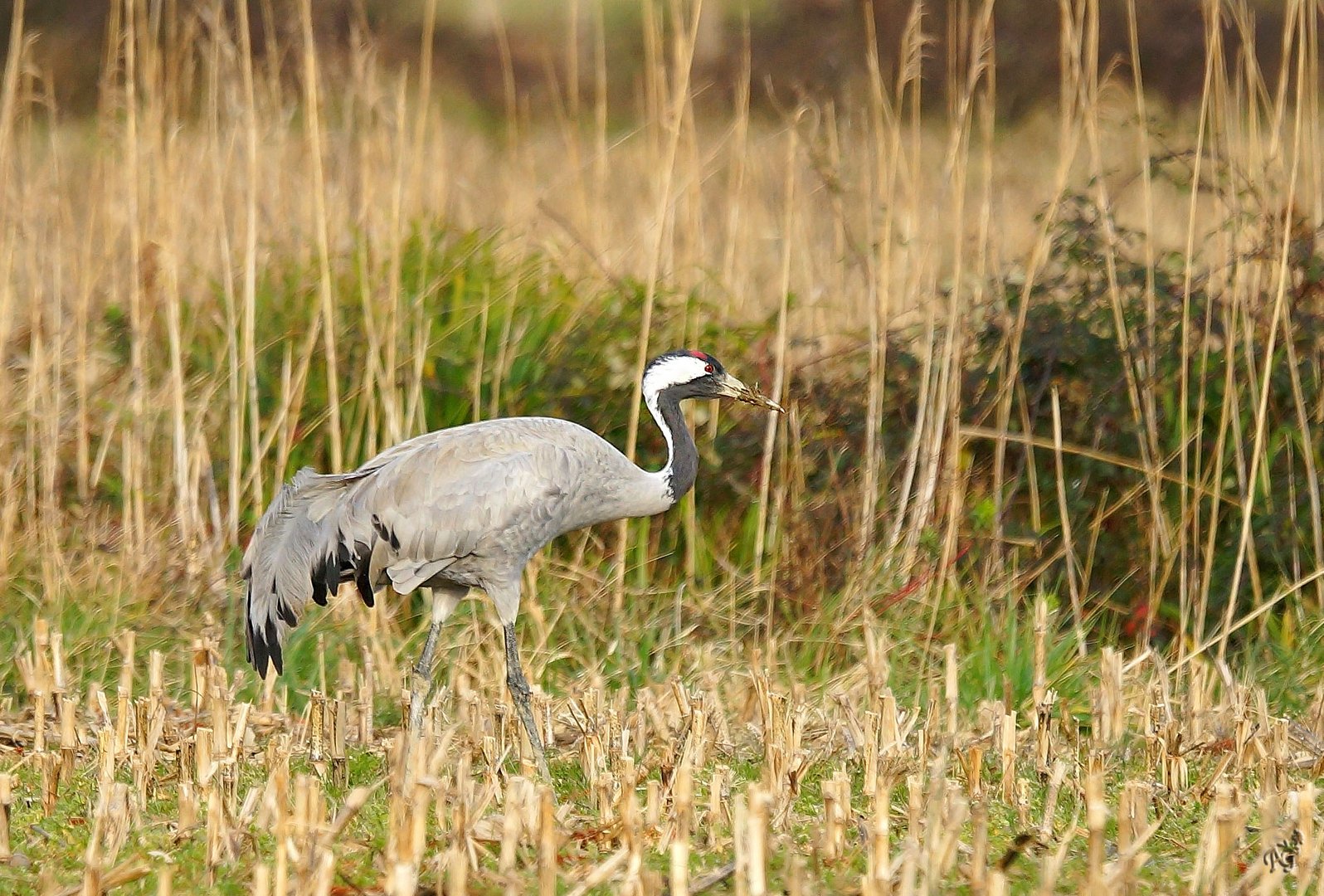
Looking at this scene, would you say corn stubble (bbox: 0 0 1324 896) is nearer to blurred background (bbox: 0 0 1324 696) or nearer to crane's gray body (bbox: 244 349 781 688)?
blurred background (bbox: 0 0 1324 696)

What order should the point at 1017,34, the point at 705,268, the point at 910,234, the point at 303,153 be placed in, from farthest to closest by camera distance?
the point at 1017,34, the point at 303,153, the point at 705,268, the point at 910,234

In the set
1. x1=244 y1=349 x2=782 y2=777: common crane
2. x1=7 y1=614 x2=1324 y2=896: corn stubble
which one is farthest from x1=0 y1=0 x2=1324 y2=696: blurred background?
x1=244 y1=349 x2=782 y2=777: common crane

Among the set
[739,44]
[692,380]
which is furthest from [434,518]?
[739,44]

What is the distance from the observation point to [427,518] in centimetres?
407

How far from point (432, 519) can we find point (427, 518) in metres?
0.01

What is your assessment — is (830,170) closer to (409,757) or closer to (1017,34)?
(409,757)

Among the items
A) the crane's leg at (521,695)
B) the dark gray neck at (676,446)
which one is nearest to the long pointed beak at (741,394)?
the dark gray neck at (676,446)

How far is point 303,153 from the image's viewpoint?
6199 millimetres

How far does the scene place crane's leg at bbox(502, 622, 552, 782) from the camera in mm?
3742

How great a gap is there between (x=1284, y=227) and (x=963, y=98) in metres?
0.93

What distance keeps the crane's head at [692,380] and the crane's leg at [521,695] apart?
0.78 meters

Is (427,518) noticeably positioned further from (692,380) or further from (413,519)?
(692,380)

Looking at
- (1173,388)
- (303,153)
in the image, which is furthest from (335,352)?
(1173,388)

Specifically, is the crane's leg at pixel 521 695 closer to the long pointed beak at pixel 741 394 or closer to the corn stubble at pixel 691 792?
the corn stubble at pixel 691 792
